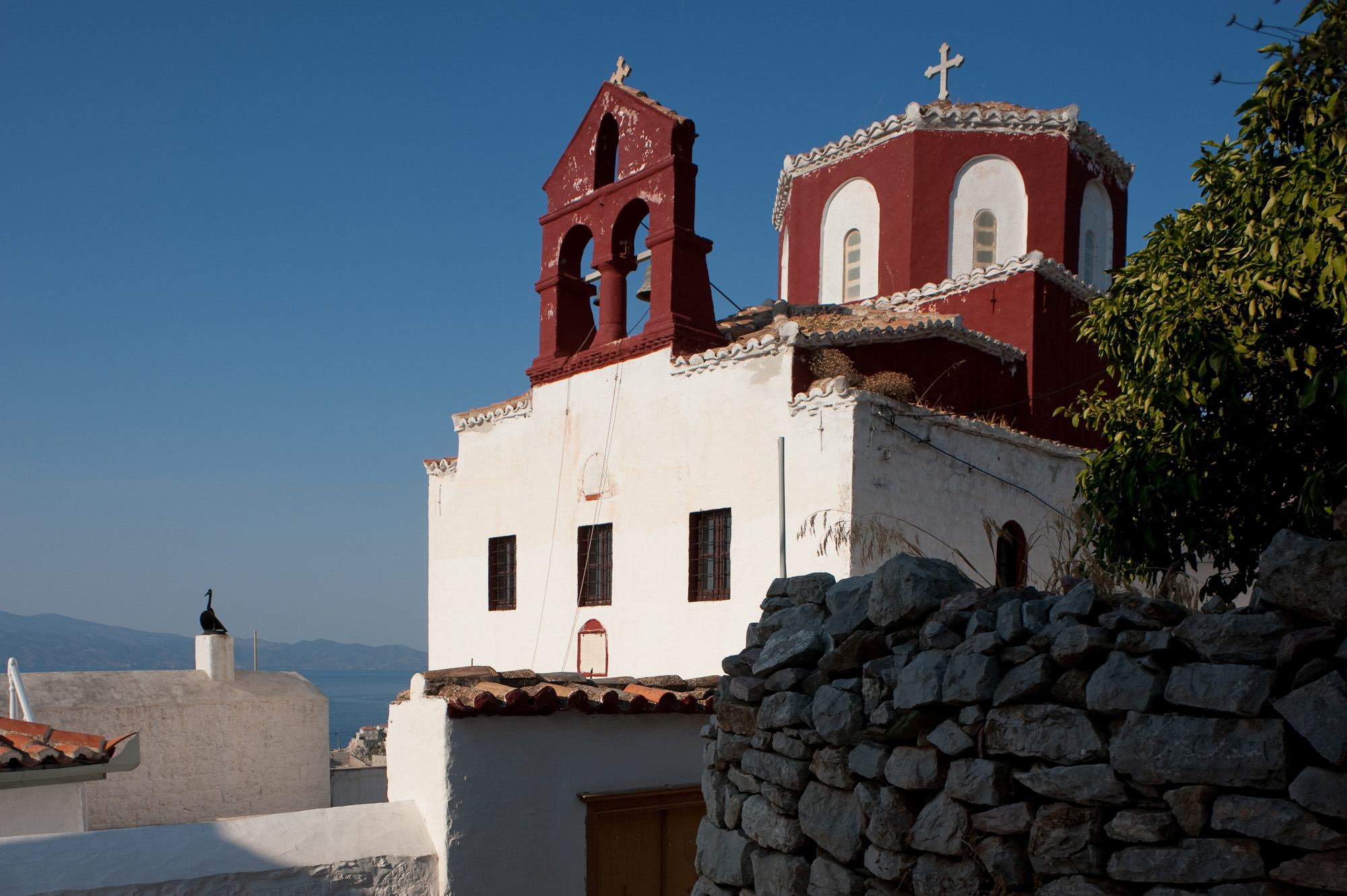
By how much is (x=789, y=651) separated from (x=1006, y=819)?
1.25 m

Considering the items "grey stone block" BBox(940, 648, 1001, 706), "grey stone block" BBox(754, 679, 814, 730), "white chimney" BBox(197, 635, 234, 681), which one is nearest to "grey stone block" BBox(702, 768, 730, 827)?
"grey stone block" BBox(754, 679, 814, 730)

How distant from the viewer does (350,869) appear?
6098mm

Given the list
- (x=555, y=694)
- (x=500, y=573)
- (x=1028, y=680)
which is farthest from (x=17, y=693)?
(x=1028, y=680)

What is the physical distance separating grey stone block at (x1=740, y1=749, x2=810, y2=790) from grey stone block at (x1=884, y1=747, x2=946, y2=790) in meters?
0.53

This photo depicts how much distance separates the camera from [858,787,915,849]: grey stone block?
3.62m

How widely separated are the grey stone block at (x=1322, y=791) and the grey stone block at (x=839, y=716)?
155 cm

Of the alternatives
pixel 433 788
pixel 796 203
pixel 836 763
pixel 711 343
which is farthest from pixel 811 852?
pixel 796 203

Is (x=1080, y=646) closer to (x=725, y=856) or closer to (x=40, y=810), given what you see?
(x=725, y=856)

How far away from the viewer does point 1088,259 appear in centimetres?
1531

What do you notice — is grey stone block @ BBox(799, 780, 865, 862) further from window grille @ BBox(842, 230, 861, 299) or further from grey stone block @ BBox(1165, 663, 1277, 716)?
window grille @ BBox(842, 230, 861, 299)

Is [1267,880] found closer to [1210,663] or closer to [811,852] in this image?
[1210,663]

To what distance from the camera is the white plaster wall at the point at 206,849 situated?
18.0ft

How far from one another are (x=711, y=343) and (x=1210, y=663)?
952 centimetres

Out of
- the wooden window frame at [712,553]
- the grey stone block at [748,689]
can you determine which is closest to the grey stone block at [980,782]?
the grey stone block at [748,689]
